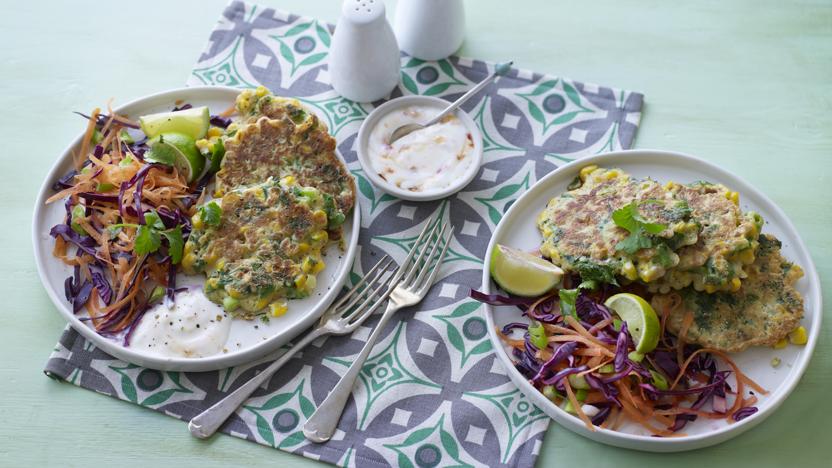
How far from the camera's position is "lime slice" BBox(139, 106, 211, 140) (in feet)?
14.5

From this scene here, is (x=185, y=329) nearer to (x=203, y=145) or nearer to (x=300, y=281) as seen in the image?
(x=300, y=281)

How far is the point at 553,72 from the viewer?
16.8 ft

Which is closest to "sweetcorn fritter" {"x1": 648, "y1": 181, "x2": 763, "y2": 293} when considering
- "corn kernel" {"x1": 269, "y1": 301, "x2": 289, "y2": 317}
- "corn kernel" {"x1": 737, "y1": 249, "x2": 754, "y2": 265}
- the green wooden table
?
"corn kernel" {"x1": 737, "y1": 249, "x2": 754, "y2": 265}

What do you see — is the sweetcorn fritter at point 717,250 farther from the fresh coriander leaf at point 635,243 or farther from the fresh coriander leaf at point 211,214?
the fresh coriander leaf at point 211,214

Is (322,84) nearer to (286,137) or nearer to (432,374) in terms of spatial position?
(286,137)

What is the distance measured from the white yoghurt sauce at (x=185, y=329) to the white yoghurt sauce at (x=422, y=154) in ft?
4.03

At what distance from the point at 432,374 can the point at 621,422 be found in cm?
95

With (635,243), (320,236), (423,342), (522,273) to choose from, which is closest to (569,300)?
(522,273)

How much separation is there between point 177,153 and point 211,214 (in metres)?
Answer: 0.48

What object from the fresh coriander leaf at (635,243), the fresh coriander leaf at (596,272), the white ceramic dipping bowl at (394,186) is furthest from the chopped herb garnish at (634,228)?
the white ceramic dipping bowl at (394,186)

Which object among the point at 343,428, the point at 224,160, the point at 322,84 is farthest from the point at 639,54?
the point at 343,428

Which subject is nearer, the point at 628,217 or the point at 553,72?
the point at 628,217

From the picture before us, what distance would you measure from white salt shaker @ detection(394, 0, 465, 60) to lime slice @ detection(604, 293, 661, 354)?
2.09 meters

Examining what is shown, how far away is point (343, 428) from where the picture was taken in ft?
12.7
